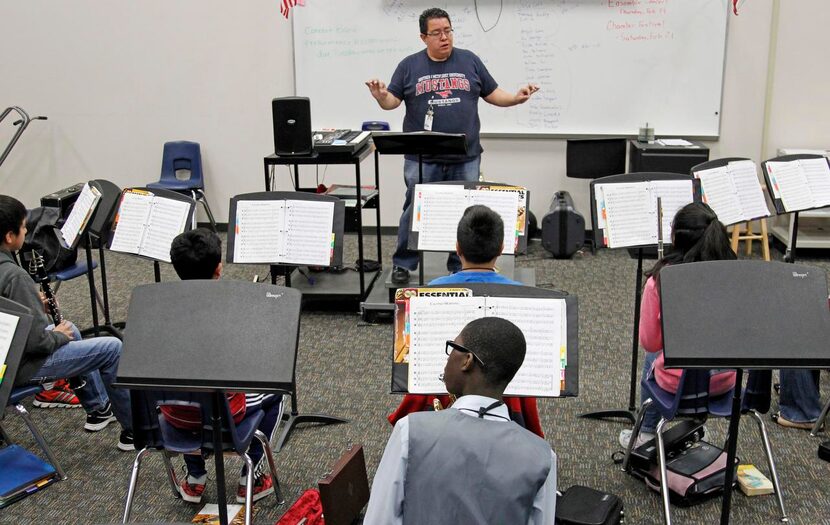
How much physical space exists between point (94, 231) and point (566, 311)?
112 inches

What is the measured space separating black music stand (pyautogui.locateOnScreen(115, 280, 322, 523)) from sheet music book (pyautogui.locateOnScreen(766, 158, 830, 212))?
292 centimetres

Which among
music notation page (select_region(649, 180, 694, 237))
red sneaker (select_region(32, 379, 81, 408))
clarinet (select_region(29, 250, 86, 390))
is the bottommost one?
red sneaker (select_region(32, 379, 81, 408))

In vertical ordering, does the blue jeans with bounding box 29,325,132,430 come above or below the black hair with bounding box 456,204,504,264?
below

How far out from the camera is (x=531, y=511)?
183cm

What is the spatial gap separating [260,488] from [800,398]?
2.41 metres

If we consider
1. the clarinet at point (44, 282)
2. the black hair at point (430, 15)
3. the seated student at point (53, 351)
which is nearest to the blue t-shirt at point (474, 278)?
the seated student at point (53, 351)

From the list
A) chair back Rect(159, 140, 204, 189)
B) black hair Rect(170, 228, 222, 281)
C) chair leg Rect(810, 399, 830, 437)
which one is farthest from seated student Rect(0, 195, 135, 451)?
chair back Rect(159, 140, 204, 189)

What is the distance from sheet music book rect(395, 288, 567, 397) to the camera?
252 cm

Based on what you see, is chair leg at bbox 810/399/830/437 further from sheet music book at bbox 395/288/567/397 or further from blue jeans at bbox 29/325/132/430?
blue jeans at bbox 29/325/132/430

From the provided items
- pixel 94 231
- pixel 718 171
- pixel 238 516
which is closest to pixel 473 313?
pixel 238 516

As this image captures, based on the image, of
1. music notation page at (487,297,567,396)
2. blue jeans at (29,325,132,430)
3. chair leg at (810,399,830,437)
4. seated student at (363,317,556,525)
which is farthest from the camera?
chair leg at (810,399,830,437)

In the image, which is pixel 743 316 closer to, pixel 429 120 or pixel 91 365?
pixel 91 365

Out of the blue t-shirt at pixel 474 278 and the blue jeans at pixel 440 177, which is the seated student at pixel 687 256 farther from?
the blue jeans at pixel 440 177

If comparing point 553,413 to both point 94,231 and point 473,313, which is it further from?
point 94,231
